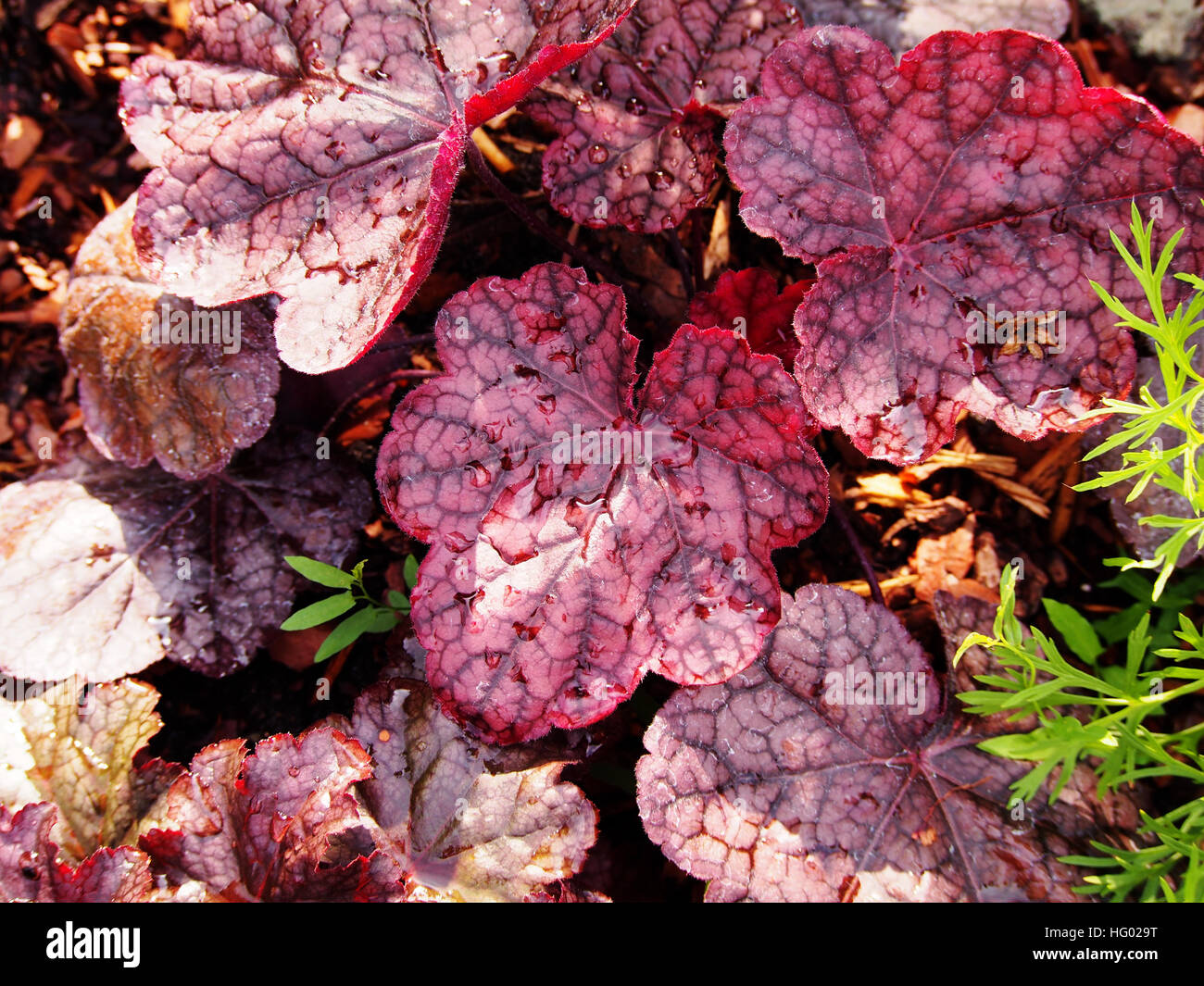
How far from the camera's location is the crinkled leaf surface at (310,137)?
1.77m

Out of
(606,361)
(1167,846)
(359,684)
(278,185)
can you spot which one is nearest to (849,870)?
(1167,846)

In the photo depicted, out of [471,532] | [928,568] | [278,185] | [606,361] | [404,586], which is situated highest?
[278,185]

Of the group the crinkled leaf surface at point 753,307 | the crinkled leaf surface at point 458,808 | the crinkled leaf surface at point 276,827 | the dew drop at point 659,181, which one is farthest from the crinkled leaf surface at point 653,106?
the crinkled leaf surface at point 276,827

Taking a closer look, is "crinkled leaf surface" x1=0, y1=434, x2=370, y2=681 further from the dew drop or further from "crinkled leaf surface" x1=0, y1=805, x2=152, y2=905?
the dew drop

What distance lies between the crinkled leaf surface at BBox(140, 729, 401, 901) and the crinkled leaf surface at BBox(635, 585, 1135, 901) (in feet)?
1.98

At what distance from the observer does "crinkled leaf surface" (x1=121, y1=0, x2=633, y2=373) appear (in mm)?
1771

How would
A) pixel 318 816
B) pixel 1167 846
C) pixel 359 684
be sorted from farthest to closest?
pixel 359 684 → pixel 318 816 → pixel 1167 846

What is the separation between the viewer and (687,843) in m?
1.72

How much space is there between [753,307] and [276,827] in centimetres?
153

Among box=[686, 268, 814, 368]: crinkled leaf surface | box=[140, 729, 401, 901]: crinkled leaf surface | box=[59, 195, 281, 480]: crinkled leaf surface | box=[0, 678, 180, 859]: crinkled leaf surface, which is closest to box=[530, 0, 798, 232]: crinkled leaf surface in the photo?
box=[686, 268, 814, 368]: crinkled leaf surface

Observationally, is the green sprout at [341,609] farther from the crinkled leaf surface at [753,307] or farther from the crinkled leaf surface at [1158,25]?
the crinkled leaf surface at [1158,25]

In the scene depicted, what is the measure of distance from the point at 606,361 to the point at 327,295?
597mm

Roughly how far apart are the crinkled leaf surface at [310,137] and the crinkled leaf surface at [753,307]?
66cm

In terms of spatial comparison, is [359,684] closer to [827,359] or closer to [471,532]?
[471,532]
